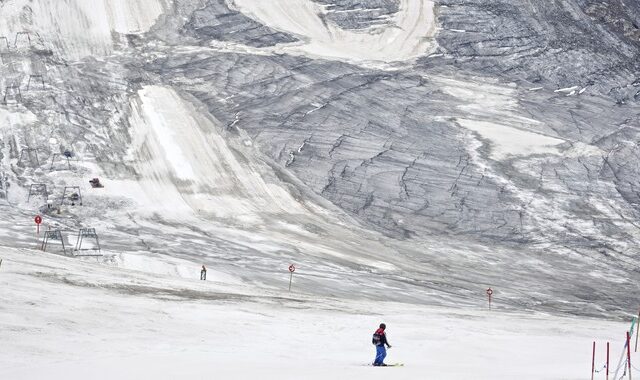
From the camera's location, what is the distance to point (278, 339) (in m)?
19.9

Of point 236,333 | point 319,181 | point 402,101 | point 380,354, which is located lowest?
point 380,354

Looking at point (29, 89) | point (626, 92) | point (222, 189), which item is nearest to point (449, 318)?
point (222, 189)

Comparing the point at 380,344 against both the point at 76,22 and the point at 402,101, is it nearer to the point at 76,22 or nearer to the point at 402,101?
the point at 402,101

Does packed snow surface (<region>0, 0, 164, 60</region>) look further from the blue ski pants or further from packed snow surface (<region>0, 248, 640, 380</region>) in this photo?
the blue ski pants

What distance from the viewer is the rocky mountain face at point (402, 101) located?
150 ft

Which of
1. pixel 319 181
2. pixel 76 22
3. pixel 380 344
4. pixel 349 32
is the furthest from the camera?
pixel 349 32

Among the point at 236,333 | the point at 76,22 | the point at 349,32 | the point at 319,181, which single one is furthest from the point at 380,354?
the point at 349,32

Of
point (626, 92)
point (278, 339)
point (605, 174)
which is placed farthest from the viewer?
point (626, 92)

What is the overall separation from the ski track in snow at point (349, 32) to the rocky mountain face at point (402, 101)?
16cm

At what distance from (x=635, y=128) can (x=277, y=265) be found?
29350mm

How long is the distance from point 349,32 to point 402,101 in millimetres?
11580

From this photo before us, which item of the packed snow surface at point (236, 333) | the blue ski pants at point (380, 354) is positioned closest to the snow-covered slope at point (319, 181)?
the packed snow surface at point (236, 333)

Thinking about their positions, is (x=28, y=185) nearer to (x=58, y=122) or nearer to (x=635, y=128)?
(x=58, y=122)

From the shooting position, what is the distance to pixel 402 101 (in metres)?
55.3
